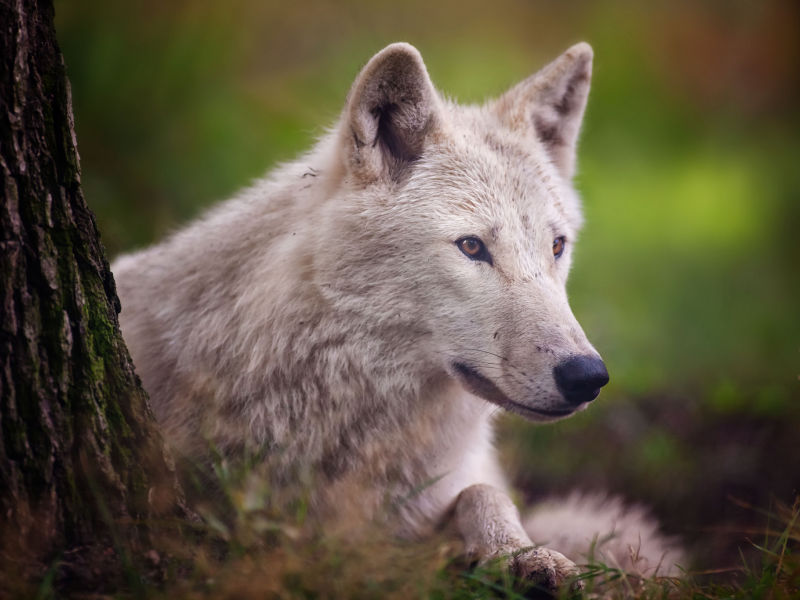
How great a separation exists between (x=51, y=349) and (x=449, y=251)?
144 centimetres

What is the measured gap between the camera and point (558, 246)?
3.00m

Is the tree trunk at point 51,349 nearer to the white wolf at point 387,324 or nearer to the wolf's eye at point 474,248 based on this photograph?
the white wolf at point 387,324

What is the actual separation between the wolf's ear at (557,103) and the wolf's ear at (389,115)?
61 cm

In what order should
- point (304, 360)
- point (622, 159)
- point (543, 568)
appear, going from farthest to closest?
point (622, 159), point (304, 360), point (543, 568)

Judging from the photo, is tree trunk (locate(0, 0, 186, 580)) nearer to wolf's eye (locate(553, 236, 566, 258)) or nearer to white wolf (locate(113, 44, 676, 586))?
white wolf (locate(113, 44, 676, 586))

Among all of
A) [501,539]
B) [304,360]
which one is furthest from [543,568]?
[304,360]

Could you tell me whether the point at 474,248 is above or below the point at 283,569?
above

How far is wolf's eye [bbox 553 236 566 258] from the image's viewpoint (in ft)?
9.78

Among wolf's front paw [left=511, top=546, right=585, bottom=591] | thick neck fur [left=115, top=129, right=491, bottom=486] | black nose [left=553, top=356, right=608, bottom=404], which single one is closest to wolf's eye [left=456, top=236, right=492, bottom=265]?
thick neck fur [left=115, top=129, right=491, bottom=486]

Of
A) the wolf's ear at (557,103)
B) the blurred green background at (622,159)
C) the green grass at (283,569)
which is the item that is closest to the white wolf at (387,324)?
the wolf's ear at (557,103)

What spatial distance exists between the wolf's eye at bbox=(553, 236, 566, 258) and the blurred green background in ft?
3.49

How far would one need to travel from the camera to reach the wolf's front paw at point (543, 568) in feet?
7.47

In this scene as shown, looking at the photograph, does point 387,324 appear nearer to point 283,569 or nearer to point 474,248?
point 474,248

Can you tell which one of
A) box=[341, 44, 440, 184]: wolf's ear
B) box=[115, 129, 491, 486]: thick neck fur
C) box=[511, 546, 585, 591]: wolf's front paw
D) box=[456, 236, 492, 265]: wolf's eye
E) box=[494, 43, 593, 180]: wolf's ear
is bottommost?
box=[511, 546, 585, 591]: wolf's front paw
